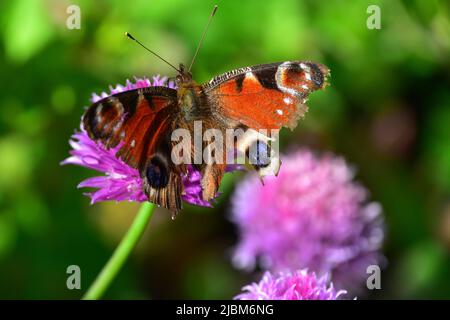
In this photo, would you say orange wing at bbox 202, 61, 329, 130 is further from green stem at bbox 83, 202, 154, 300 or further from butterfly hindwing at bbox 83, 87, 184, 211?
green stem at bbox 83, 202, 154, 300

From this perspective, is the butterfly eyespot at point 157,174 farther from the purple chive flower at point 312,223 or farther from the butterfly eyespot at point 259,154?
the purple chive flower at point 312,223

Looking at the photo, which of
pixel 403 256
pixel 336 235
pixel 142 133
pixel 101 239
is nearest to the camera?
pixel 142 133

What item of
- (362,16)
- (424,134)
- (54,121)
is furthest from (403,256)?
(54,121)

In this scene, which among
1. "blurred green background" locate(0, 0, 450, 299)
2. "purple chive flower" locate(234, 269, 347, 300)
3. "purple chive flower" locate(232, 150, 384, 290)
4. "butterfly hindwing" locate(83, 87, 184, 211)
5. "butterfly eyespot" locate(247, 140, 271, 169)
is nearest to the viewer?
"purple chive flower" locate(234, 269, 347, 300)

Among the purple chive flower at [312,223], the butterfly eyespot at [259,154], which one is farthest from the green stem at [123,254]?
the purple chive flower at [312,223]

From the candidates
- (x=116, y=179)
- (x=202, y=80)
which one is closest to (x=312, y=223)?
(x=202, y=80)

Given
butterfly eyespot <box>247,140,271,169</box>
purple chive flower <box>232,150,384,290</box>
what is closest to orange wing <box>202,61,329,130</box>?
butterfly eyespot <box>247,140,271,169</box>
